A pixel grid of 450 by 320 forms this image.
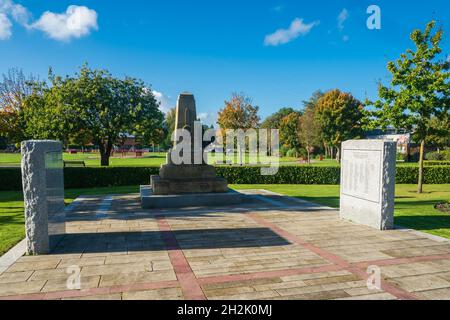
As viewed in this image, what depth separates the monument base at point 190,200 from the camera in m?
11.8

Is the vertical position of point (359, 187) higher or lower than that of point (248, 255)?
higher

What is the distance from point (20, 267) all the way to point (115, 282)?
2136 millimetres

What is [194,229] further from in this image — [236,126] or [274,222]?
[236,126]

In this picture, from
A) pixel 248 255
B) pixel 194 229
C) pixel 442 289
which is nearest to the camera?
pixel 442 289

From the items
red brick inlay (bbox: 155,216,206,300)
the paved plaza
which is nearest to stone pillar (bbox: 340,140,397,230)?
the paved plaza

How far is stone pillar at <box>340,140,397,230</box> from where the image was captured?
8.31m

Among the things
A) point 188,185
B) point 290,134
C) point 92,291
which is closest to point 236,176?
point 188,185

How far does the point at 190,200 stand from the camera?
481 inches

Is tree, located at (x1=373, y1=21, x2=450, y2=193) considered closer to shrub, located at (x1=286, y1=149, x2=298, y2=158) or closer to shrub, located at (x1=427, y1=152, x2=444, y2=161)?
shrub, located at (x1=427, y1=152, x2=444, y2=161)

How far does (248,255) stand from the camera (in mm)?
6480

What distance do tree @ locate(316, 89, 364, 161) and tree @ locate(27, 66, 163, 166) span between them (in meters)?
33.9

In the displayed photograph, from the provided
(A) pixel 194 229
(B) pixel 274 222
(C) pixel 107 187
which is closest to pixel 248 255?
(A) pixel 194 229
